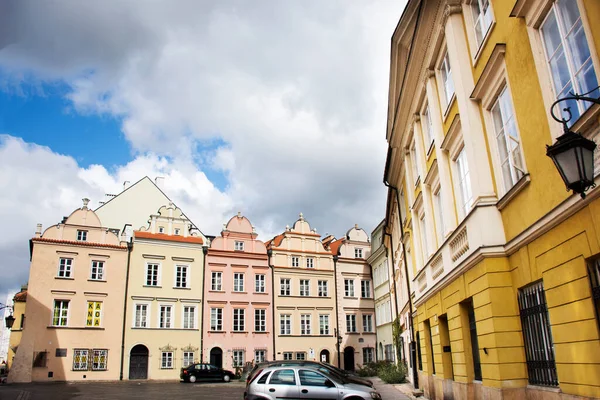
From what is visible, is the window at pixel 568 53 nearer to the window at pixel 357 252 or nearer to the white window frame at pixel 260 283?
the white window frame at pixel 260 283

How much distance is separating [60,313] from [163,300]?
7.43 metres

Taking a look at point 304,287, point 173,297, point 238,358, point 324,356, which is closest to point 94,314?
point 173,297

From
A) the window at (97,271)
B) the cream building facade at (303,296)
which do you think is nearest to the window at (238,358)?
the cream building facade at (303,296)

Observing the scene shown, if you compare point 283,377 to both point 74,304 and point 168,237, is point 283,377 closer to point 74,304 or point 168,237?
point 74,304

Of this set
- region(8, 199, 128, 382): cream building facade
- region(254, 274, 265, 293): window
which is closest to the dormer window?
region(8, 199, 128, 382): cream building facade

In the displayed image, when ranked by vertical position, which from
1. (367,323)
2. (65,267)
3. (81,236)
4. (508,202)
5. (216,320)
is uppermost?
(81,236)

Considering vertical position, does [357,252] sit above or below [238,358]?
above

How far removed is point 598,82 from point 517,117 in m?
2.66

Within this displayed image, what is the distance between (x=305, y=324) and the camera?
45.5 m

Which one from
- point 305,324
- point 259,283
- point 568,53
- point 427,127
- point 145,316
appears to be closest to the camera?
point 568,53

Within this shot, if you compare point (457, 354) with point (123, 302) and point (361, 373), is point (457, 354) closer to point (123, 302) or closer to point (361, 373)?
point (361, 373)

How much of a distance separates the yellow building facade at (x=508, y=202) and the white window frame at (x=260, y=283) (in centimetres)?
2853

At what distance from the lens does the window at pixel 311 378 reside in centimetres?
1437

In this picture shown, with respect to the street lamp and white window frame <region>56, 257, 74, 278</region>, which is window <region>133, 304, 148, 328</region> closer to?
white window frame <region>56, 257, 74, 278</region>
